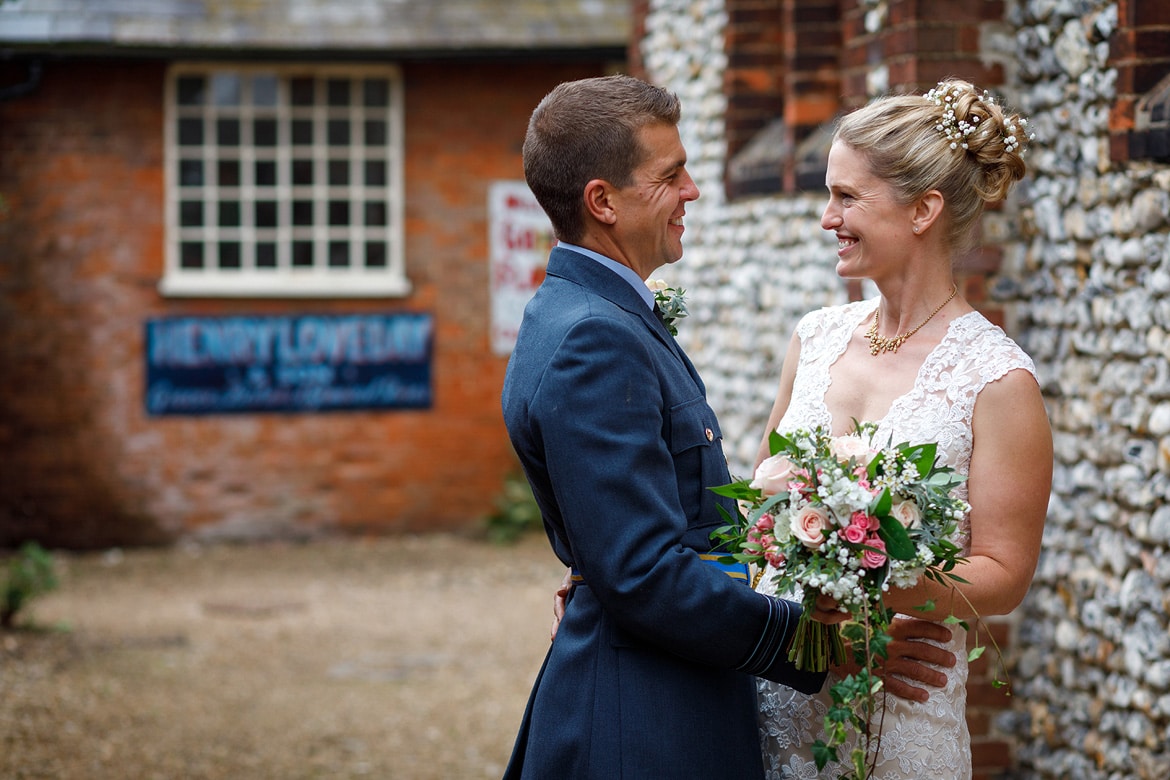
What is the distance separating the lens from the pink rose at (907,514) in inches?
99.0

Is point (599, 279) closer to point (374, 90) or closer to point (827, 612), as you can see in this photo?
point (827, 612)

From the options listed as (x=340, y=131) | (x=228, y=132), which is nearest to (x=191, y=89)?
(x=228, y=132)

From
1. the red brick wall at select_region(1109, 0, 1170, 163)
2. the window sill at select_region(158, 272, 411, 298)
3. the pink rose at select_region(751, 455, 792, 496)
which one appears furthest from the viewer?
the window sill at select_region(158, 272, 411, 298)

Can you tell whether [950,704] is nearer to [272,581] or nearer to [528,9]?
[272,581]

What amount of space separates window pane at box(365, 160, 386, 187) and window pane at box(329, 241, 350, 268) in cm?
59

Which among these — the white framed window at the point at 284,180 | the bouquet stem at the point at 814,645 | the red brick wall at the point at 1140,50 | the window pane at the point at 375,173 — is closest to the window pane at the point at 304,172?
the white framed window at the point at 284,180

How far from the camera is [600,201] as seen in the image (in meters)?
2.64

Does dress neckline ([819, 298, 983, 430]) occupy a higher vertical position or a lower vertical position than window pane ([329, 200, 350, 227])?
lower

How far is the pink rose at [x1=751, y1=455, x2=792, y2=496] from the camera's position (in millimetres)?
2684

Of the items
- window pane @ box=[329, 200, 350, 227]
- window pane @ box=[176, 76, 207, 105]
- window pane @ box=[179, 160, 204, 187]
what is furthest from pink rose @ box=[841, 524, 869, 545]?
window pane @ box=[176, 76, 207, 105]

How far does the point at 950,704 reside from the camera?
2992 millimetres

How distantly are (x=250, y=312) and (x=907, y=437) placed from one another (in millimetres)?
10167

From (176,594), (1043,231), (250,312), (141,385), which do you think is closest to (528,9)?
(250,312)

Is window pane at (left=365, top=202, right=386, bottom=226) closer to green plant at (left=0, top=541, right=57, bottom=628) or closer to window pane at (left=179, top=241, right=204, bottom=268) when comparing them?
window pane at (left=179, top=241, right=204, bottom=268)
